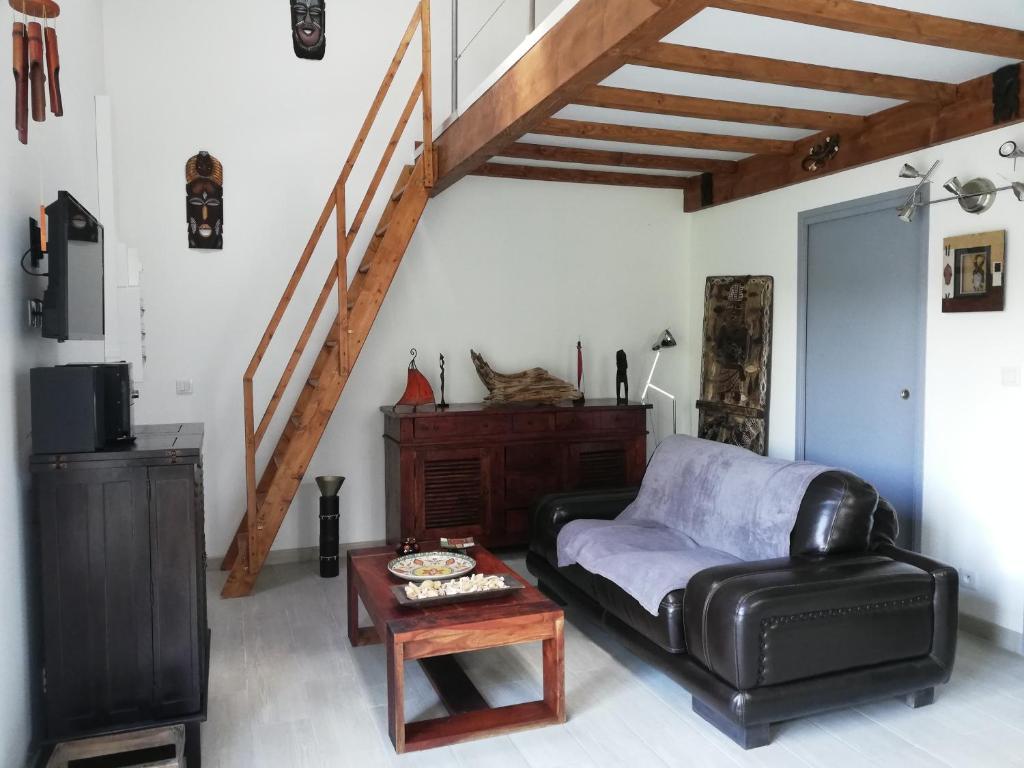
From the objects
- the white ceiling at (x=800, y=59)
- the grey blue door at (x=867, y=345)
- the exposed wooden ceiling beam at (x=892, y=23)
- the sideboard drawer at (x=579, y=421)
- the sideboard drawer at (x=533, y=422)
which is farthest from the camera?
the sideboard drawer at (x=579, y=421)

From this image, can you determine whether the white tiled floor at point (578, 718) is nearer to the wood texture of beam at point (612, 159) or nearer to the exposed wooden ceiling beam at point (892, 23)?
the exposed wooden ceiling beam at point (892, 23)

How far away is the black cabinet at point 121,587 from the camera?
8.31ft

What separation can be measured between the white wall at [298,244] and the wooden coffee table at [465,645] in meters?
2.29

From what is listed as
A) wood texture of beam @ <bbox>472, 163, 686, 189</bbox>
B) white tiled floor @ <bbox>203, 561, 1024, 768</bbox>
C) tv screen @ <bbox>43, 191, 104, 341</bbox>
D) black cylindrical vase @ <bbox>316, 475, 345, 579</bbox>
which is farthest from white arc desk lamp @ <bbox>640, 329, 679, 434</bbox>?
tv screen @ <bbox>43, 191, 104, 341</bbox>

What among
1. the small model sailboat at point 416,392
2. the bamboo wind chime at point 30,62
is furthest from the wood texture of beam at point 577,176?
the bamboo wind chime at point 30,62

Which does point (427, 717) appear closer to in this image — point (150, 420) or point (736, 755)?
point (736, 755)

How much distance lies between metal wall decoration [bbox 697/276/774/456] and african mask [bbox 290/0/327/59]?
3.17 m

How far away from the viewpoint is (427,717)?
3074mm

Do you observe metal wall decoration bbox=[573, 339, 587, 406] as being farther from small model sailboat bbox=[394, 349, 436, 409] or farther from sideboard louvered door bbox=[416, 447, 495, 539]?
small model sailboat bbox=[394, 349, 436, 409]

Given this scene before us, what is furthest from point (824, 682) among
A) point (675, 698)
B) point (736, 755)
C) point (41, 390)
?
point (41, 390)

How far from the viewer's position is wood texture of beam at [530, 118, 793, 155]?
4.45m

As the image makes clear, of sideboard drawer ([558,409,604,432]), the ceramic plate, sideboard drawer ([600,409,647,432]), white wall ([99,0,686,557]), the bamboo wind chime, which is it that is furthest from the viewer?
sideboard drawer ([600,409,647,432])

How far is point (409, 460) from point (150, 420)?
1.58 m

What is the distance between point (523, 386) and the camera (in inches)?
212
